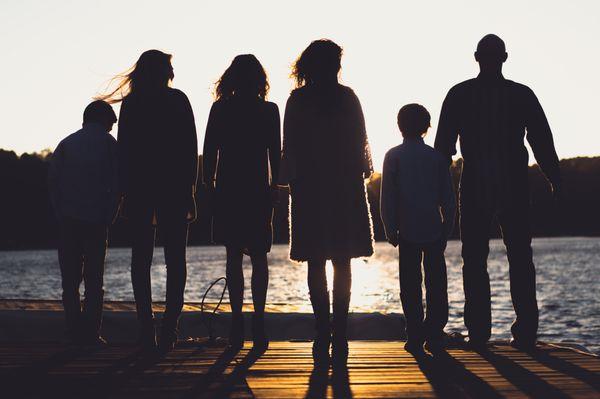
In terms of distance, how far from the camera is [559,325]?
94.5 feet

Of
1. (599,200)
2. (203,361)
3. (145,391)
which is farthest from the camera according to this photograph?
(599,200)

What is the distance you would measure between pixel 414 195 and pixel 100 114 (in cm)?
277

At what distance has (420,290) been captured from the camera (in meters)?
6.32

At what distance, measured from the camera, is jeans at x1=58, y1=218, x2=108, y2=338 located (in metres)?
7.15

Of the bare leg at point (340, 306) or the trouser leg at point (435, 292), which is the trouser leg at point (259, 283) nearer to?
the bare leg at point (340, 306)

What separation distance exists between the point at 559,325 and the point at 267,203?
24.2m

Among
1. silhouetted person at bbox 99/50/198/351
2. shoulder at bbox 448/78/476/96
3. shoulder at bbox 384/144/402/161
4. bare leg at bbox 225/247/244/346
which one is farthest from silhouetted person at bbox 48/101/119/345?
shoulder at bbox 448/78/476/96

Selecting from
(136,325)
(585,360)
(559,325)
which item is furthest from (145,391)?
(559,325)

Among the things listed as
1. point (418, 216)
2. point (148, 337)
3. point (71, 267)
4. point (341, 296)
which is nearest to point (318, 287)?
point (341, 296)

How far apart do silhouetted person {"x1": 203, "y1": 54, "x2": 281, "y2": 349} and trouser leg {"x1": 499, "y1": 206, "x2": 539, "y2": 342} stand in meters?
1.87

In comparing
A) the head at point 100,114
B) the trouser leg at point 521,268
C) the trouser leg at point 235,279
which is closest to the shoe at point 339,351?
the trouser leg at point 235,279

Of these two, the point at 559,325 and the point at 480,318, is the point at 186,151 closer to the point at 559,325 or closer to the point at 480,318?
the point at 480,318

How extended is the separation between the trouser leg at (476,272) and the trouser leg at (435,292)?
44 centimetres

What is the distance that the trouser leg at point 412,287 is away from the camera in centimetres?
629
